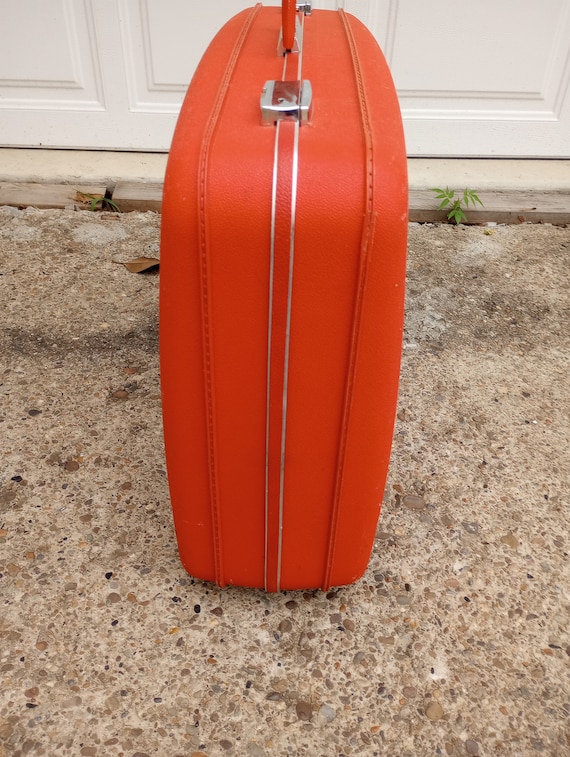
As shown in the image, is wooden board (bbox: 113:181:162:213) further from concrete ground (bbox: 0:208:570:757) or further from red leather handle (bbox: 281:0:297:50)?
red leather handle (bbox: 281:0:297:50)

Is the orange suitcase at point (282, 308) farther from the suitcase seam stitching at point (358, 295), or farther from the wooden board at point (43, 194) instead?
the wooden board at point (43, 194)

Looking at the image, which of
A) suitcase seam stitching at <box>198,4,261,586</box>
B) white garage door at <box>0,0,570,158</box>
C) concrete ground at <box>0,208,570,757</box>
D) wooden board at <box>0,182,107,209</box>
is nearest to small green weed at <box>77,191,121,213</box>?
wooden board at <box>0,182,107,209</box>

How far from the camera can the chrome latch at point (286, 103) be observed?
91 centimetres

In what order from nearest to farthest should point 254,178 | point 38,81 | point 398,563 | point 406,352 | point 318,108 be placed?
point 254,178 < point 318,108 < point 398,563 < point 406,352 < point 38,81

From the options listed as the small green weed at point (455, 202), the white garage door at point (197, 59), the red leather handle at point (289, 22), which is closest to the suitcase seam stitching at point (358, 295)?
the red leather handle at point (289, 22)

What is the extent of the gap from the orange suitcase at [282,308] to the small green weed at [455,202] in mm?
1240

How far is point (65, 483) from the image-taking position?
140cm

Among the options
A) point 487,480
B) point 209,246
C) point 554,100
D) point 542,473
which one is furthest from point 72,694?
point 554,100

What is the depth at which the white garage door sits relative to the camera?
230cm

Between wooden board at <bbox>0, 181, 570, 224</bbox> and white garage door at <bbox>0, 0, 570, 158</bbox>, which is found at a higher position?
white garage door at <bbox>0, 0, 570, 158</bbox>

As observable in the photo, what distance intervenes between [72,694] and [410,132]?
84.4 inches

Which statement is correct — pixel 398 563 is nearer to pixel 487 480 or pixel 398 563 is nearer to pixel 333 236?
A: pixel 487 480

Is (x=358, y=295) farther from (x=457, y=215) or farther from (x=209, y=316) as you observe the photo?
(x=457, y=215)

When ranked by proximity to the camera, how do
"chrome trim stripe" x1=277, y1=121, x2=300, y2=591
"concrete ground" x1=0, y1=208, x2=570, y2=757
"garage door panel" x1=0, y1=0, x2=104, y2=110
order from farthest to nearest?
1. "garage door panel" x1=0, y1=0, x2=104, y2=110
2. "concrete ground" x1=0, y1=208, x2=570, y2=757
3. "chrome trim stripe" x1=277, y1=121, x2=300, y2=591
